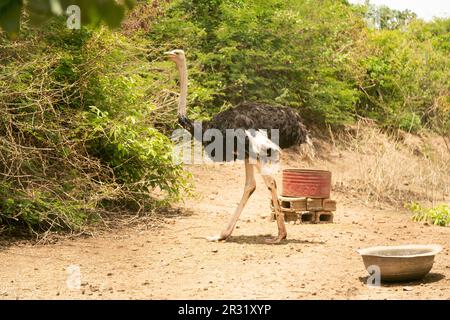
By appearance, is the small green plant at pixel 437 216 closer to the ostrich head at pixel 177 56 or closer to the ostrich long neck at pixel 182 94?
the ostrich long neck at pixel 182 94

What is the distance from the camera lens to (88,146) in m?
8.15

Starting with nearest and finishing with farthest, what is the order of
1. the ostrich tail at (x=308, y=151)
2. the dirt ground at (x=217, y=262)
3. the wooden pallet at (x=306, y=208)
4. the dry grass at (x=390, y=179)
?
the dirt ground at (x=217, y=262) < the wooden pallet at (x=306, y=208) < the dry grass at (x=390, y=179) < the ostrich tail at (x=308, y=151)

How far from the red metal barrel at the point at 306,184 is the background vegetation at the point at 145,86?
4.10ft

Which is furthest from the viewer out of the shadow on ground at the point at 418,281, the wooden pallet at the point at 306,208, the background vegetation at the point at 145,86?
the wooden pallet at the point at 306,208

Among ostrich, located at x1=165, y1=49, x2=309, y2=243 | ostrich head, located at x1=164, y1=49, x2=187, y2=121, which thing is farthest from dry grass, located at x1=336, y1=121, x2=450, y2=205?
ostrich head, located at x1=164, y1=49, x2=187, y2=121

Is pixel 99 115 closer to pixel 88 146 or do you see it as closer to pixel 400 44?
pixel 88 146

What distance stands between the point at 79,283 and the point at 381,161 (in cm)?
714

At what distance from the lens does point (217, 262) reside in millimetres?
6188

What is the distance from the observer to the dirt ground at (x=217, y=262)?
5070 mm

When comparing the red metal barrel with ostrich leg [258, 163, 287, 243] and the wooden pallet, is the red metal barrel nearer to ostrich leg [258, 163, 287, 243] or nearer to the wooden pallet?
the wooden pallet

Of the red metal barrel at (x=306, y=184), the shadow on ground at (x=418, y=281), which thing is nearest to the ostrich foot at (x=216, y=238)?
the red metal barrel at (x=306, y=184)

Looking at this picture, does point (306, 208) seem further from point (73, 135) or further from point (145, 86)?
point (73, 135)

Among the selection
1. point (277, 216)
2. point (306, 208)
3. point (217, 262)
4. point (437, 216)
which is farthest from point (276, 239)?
point (437, 216)
